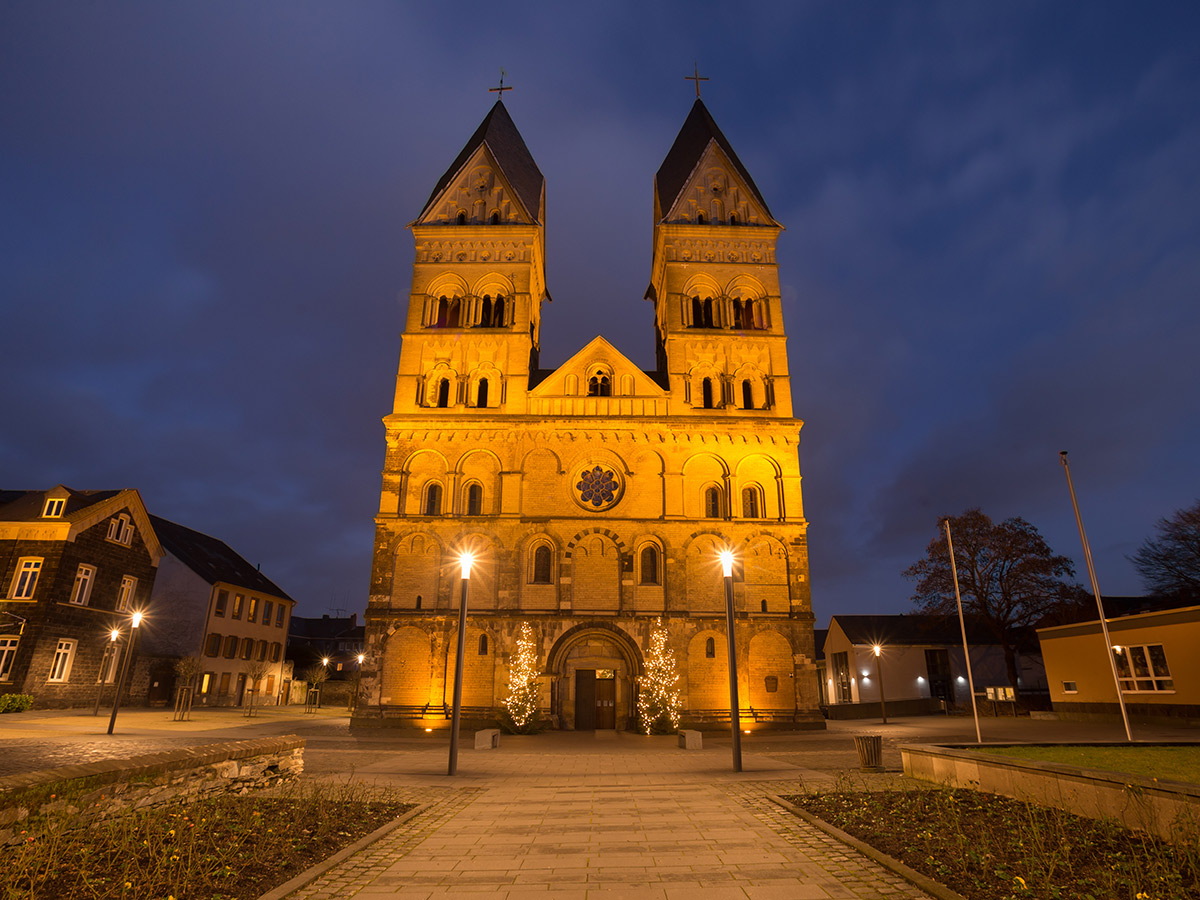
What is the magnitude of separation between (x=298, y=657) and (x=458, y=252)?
39.3 m

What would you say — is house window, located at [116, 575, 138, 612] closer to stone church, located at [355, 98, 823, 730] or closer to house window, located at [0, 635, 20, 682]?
house window, located at [0, 635, 20, 682]

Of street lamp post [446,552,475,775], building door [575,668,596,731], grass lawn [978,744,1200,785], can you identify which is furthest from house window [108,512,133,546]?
grass lawn [978,744,1200,785]

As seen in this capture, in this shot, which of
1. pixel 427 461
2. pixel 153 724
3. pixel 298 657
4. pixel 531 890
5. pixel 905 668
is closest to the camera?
pixel 531 890

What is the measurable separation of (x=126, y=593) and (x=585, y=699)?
84.1ft

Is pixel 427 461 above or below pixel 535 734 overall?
above

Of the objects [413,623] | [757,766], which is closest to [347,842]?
[757,766]

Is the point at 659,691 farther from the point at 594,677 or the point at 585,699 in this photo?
the point at 585,699

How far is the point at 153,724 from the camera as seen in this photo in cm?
2577

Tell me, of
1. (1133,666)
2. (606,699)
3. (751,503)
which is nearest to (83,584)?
(606,699)

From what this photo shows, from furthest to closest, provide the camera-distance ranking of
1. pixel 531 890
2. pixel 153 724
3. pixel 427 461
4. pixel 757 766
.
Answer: pixel 427 461 → pixel 153 724 → pixel 757 766 → pixel 531 890

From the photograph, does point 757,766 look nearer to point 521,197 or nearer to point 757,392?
point 757,392

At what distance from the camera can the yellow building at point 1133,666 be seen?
2392 centimetres

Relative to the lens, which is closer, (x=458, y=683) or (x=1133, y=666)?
(x=458, y=683)

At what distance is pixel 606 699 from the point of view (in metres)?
29.0
